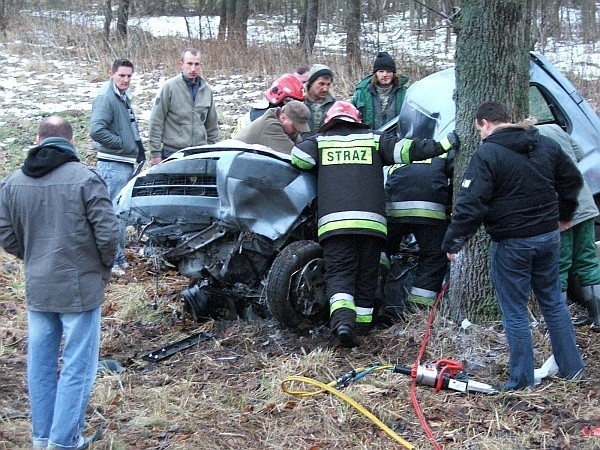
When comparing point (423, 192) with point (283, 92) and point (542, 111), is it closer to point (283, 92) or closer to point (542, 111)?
point (283, 92)

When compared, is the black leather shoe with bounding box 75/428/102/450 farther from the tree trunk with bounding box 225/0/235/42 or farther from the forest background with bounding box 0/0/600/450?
the tree trunk with bounding box 225/0/235/42

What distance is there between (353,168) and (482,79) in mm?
1032

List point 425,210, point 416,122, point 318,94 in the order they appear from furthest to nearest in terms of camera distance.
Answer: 1. point 318,94
2. point 416,122
3. point 425,210


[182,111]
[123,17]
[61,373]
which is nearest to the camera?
[61,373]

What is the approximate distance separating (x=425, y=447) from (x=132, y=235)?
506 cm

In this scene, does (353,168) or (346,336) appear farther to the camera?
(353,168)

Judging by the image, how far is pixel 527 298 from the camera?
4.77 metres

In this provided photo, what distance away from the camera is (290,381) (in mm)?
4973

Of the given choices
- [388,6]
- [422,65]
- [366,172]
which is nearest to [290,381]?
[366,172]

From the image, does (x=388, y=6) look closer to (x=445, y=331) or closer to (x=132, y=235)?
(x=132, y=235)

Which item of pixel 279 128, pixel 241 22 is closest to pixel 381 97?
pixel 279 128

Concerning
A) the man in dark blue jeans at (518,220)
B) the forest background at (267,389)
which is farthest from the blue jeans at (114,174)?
the man in dark blue jeans at (518,220)

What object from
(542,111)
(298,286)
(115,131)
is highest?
(542,111)

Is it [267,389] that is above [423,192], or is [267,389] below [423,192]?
below
